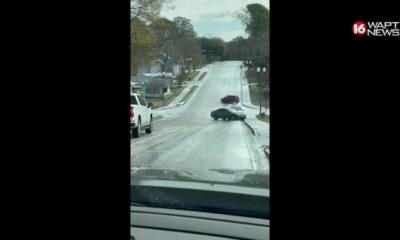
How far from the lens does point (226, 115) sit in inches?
124

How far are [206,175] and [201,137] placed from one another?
45cm

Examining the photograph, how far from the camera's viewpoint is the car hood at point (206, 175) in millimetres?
2824

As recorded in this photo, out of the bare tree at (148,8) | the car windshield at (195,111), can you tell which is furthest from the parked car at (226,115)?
the bare tree at (148,8)

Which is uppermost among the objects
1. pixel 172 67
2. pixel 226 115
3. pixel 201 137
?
pixel 172 67

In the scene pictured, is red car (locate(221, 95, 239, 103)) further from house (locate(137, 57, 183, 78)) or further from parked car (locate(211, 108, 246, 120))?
house (locate(137, 57, 183, 78))

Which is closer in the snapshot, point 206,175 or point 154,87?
point 154,87

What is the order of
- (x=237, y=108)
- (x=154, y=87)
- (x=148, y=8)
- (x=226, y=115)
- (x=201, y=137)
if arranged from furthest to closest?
(x=201, y=137)
(x=226, y=115)
(x=237, y=108)
(x=154, y=87)
(x=148, y=8)

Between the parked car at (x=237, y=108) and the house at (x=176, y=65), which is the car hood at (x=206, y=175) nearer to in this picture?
the parked car at (x=237, y=108)

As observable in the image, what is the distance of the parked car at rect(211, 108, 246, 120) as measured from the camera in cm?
305

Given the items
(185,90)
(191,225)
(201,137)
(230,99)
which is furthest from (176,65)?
(191,225)

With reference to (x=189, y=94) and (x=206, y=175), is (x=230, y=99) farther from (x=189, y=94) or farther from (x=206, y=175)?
(x=206, y=175)

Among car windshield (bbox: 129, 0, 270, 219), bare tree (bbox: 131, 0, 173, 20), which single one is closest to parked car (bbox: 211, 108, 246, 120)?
car windshield (bbox: 129, 0, 270, 219)

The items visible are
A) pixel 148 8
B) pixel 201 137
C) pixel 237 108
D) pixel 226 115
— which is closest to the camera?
pixel 148 8
